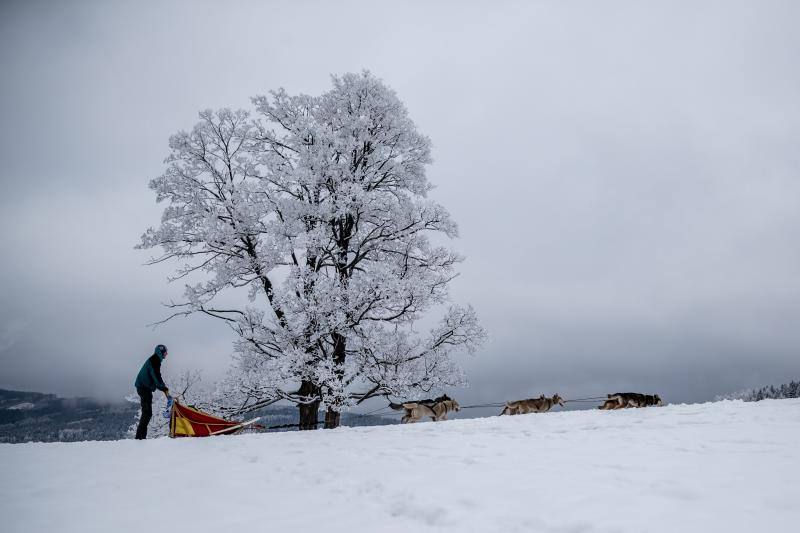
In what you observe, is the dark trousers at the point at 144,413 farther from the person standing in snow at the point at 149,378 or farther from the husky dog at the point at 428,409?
the husky dog at the point at 428,409

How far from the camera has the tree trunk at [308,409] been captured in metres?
14.1

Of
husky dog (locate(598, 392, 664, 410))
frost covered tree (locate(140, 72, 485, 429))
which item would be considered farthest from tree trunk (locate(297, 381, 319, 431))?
husky dog (locate(598, 392, 664, 410))

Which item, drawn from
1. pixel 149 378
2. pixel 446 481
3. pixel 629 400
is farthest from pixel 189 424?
pixel 629 400

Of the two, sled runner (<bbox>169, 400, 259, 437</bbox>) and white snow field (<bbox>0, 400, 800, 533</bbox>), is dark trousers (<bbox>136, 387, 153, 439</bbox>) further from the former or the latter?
white snow field (<bbox>0, 400, 800, 533</bbox>)

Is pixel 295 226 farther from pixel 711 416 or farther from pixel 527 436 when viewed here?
pixel 711 416

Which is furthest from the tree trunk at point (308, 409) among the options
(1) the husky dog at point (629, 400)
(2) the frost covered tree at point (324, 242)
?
(1) the husky dog at point (629, 400)

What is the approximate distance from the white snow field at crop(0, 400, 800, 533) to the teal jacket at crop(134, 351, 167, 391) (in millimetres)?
2003

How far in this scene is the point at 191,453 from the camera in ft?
28.3

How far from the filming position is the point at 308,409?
14.6 metres

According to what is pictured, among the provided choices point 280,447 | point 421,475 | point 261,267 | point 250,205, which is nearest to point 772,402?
point 421,475

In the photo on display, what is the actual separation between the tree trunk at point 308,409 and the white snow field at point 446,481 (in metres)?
4.34

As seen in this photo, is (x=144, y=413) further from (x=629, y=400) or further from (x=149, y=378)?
(x=629, y=400)

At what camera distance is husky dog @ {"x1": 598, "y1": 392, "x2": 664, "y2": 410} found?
1225cm

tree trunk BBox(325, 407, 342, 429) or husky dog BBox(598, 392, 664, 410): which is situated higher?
husky dog BBox(598, 392, 664, 410)
